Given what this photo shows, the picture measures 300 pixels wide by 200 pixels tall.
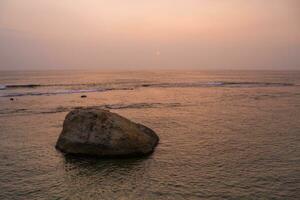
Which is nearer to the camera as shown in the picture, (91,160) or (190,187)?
(190,187)

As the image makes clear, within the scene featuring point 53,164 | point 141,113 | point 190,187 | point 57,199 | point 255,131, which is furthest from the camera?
point 141,113

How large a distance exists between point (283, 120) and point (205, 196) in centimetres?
1529

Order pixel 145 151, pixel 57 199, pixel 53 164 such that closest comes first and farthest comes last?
pixel 57 199 < pixel 53 164 < pixel 145 151

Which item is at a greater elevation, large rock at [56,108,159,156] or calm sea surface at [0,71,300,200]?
large rock at [56,108,159,156]

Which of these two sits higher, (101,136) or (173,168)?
(101,136)

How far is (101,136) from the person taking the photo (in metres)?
13.6

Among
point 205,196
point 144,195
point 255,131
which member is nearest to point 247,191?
point 205,196

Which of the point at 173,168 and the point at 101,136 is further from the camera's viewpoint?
the point at 101,136

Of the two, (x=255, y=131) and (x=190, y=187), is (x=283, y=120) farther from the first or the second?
(x=190, y=187)

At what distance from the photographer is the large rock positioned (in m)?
13.5

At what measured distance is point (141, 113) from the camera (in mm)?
27609

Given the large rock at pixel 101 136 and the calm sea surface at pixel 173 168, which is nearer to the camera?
the calm sea surface at pixel 173 168

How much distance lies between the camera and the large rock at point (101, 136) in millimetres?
13523

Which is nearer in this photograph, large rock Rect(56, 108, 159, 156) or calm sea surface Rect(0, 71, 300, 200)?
calm sea surface Rect(0, 71, 300, 200)
